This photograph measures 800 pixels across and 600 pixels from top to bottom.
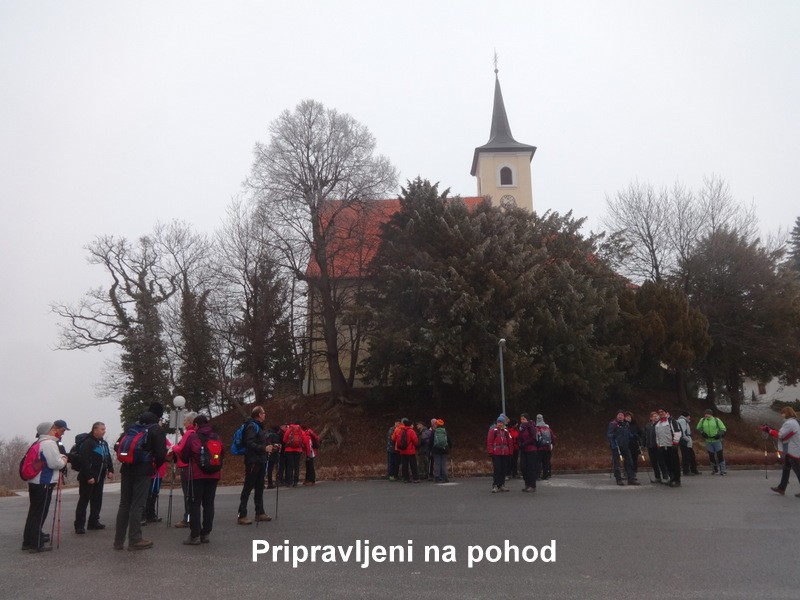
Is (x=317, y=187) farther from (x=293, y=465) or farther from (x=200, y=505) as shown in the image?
(x=200, y=505)

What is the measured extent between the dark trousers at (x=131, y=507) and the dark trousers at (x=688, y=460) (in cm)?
1548

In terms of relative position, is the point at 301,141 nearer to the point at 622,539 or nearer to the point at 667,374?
the point at 667,374

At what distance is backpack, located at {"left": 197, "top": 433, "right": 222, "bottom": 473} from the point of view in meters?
9.63

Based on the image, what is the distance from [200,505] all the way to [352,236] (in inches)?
1027

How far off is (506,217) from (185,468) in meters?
25.1

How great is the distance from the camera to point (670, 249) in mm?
39688

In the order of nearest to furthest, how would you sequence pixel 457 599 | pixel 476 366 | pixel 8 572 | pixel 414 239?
pixel 457 599 → pixel 8 572 → pixel 476 366 → pixel 414 239

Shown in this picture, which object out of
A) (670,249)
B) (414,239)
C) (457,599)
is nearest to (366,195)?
Result: (414,239)

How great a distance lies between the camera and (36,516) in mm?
9500

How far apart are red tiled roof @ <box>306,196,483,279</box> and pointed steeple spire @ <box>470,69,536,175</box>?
23371 millimetres

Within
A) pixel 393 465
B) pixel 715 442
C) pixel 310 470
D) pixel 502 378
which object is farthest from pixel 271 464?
pixel 715 442

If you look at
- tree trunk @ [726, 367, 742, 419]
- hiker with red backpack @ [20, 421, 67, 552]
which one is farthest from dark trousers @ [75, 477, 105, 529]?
tree trunk @ [726, 367, 742, 419]

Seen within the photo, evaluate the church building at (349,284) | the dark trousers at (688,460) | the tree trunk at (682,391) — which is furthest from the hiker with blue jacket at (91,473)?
the tree trunk at (682,391)

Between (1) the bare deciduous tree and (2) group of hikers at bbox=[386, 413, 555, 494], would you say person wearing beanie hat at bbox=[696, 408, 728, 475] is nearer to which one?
(2) group of hikers at bbox=[386, 413, 555, 494]
